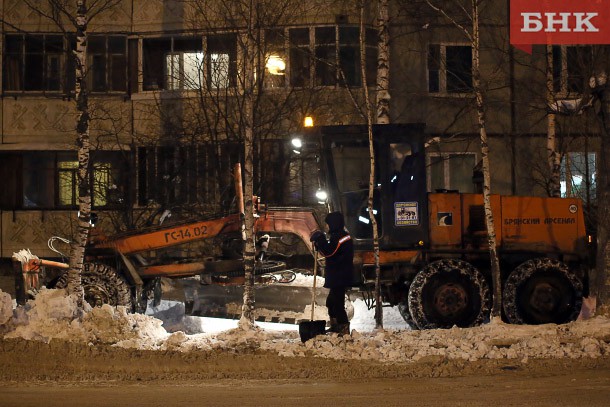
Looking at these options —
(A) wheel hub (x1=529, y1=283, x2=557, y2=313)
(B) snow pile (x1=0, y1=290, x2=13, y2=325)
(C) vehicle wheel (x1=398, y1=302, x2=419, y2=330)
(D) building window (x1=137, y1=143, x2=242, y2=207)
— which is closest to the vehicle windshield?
(C) vehicle wheel (x1=398, y1=302, x2=419, y2=330)

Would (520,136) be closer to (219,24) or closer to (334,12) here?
(334,12)

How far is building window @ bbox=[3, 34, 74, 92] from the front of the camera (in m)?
22.5

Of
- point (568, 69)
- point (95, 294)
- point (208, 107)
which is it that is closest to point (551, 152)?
point (568, 69)

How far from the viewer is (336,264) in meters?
12.3

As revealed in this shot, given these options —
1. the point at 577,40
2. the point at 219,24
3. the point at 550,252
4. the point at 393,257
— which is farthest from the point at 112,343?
the point at 219,24

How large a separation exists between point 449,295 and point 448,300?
8 centimetres

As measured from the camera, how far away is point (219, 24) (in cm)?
2139

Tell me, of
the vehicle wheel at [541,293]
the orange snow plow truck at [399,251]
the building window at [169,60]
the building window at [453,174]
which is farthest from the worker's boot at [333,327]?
the building window at [169,60]

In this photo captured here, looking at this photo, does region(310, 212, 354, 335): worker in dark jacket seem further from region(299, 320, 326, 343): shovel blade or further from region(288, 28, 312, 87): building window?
region(288, 28, 312, 87): building window

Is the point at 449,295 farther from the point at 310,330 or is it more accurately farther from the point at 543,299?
the point at 310,330

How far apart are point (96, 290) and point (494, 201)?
685 centimetres

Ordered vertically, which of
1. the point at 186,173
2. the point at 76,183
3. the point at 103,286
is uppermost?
→ the point at 186,173

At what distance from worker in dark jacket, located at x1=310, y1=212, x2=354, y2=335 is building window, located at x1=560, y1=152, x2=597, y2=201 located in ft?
31.3

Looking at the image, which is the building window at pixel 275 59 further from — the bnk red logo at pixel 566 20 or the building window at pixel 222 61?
the bnk red logo at pixel 566 20
